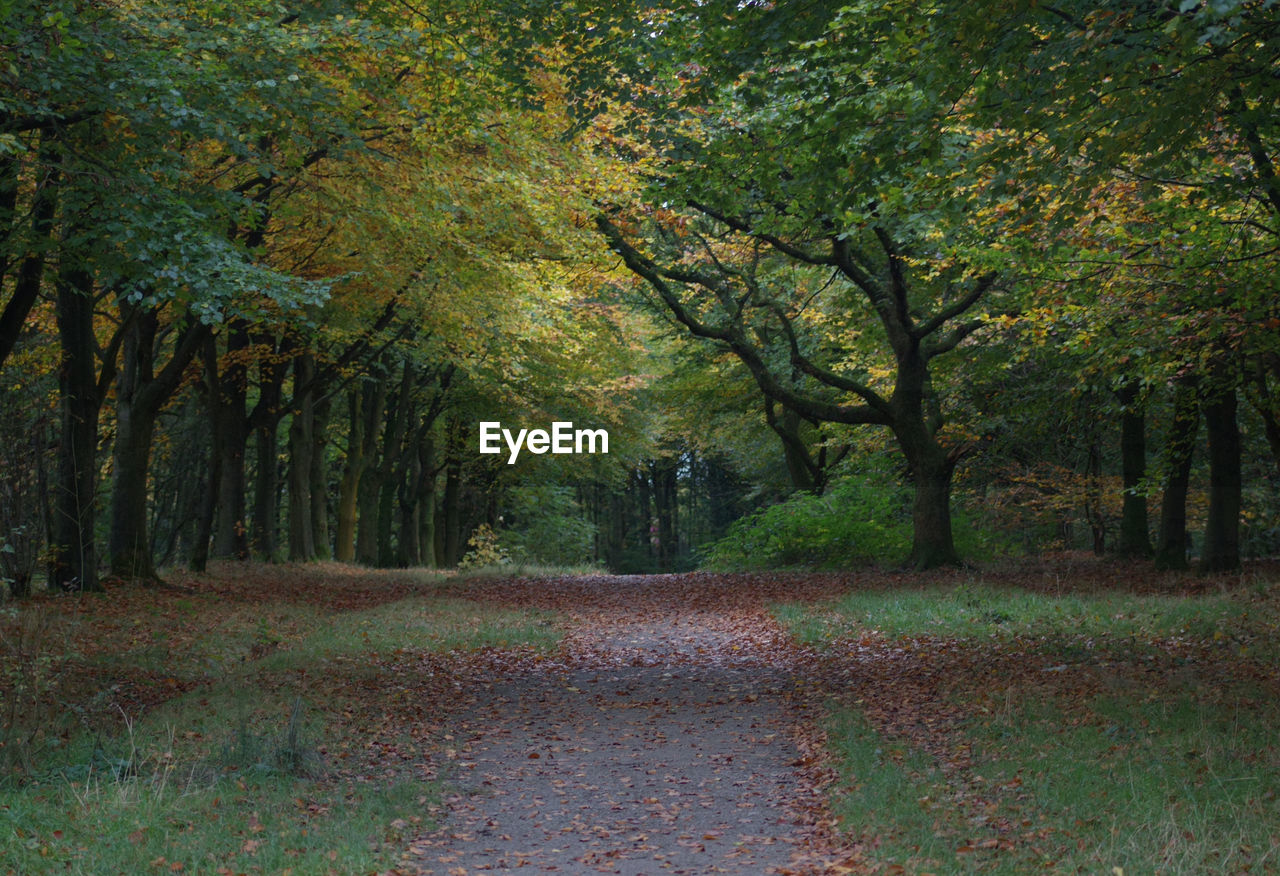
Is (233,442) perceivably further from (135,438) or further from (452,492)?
(452,492)

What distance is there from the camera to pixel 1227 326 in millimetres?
11609

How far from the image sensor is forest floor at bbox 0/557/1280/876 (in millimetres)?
5723

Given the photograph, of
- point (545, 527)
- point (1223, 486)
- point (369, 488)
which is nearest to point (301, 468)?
point (369, 488)

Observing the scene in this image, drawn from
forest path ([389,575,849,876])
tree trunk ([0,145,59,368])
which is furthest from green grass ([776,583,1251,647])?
tree trunk ([0,145,59,368])

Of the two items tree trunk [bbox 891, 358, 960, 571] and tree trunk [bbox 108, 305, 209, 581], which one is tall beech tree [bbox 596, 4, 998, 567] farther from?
tree trunk [bbox 108, 305, 209, 581]

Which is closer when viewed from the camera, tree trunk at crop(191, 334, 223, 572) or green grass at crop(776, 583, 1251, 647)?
green grass at crop(776, 583, 1251, 647)

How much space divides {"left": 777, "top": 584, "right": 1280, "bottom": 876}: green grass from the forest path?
1.95 ft

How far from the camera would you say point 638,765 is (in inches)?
320

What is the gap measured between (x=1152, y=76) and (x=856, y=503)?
1741 centimetres

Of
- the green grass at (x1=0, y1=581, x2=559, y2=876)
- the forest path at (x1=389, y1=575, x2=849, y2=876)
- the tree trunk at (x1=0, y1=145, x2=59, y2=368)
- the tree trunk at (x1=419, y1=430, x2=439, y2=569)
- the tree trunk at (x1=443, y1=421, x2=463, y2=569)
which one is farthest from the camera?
the tree trunk at (x1=443, y1=421, x2=463, y2=569)

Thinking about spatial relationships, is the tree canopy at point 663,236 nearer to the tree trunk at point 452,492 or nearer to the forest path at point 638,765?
the tree trunk at point 452,492

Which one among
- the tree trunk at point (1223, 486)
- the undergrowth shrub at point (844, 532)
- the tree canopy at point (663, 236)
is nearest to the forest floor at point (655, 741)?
the tree trunk at point (1223, 486)

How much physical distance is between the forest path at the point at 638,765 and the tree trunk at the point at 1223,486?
7.60 m

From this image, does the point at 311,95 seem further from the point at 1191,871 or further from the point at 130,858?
the point at 1191,871
